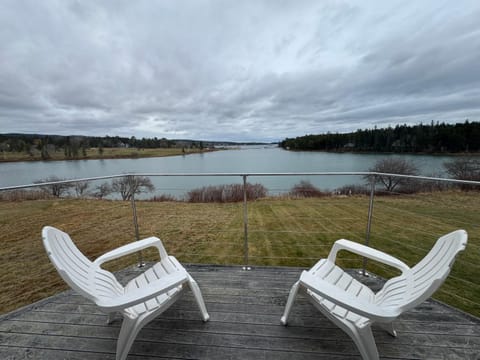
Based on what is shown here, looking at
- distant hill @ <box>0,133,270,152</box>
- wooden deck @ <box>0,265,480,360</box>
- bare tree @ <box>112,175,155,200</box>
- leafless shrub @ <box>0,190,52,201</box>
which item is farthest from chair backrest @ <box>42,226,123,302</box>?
distant hill @ <box>0,133,270,152</box>

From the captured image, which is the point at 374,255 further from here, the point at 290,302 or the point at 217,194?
the point at 217,194

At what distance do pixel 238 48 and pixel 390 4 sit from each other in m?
4.76

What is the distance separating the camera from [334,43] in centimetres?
766

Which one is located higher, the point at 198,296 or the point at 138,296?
the point at 138,296

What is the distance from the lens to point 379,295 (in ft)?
4.82

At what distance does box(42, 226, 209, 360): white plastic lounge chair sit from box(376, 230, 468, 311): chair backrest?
1.28 metres

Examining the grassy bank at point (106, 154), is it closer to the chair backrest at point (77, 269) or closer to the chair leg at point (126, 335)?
the chair backrest at point (77, 269)

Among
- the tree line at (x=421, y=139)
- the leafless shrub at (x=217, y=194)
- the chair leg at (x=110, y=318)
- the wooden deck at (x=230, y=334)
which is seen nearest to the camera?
the wooden deck at (x=230, y=334)

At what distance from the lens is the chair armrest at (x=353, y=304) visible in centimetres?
105

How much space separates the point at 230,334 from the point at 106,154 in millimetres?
23902

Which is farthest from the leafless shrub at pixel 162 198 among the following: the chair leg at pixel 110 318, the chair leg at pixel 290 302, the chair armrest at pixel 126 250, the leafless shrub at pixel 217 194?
the chair leg at pixel 290 302

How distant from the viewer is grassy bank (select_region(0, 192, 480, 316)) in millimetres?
2973

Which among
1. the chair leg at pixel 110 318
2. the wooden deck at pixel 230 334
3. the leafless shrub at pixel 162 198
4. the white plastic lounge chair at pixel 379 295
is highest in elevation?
the white plastic lounge chair at pixel 379 295

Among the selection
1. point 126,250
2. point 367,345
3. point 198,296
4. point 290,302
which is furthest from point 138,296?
point 367,345
